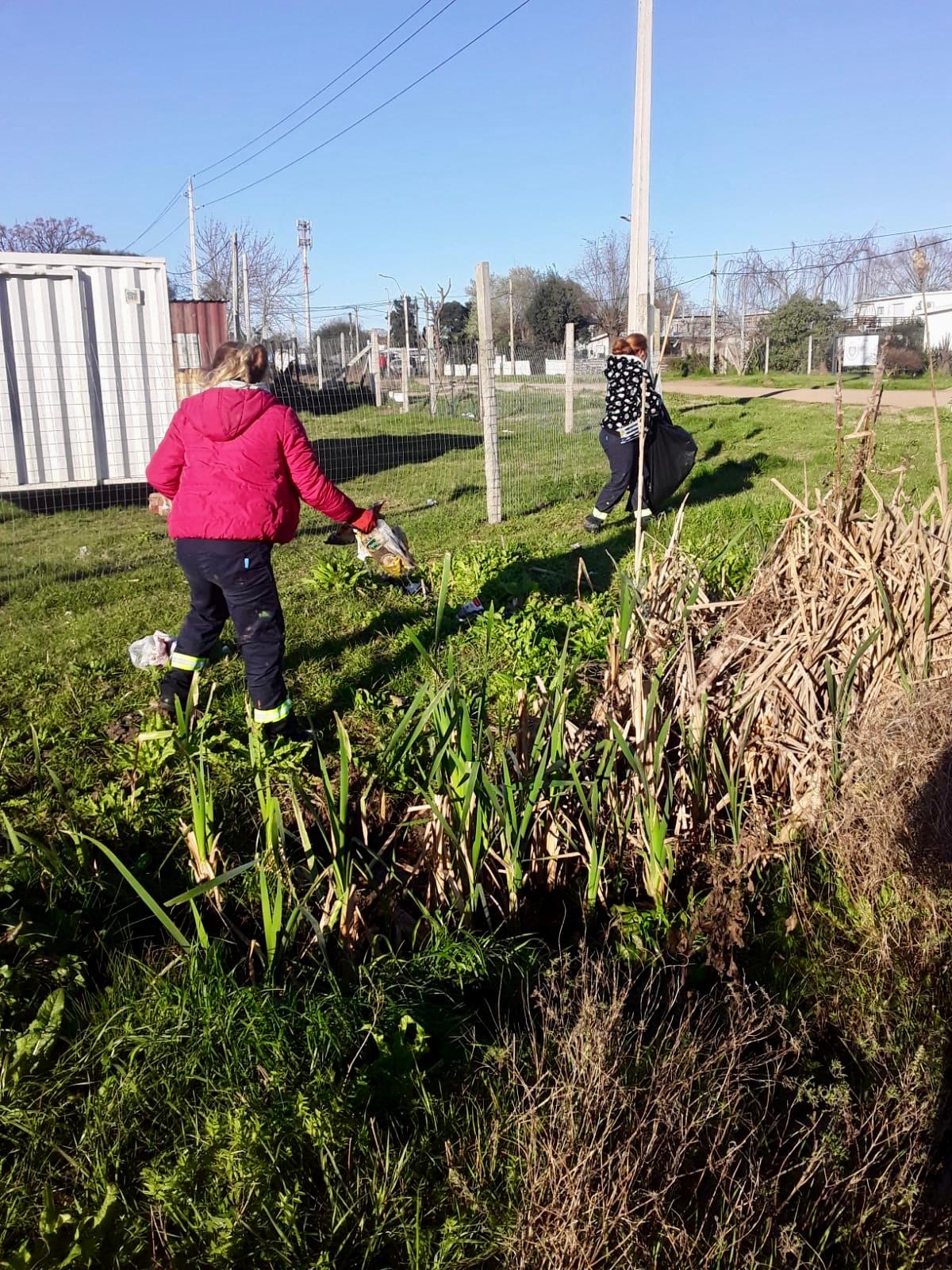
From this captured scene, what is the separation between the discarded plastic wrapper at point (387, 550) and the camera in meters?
5.00

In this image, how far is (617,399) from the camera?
8.14 meters

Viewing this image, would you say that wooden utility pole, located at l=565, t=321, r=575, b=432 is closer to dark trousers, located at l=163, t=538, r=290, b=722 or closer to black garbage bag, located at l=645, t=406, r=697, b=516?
black garbage bag, located at l=645, t=406, r=697, b=516

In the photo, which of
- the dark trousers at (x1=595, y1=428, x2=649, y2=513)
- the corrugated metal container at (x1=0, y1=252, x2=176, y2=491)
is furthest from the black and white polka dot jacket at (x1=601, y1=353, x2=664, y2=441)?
the corrugated metal container at (x1=0, y1=252, x2=176, y2=491)

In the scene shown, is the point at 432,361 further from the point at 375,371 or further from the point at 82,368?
the point at 82,368

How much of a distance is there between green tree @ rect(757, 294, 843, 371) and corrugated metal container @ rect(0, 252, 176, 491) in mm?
26260

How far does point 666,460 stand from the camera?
8.28 meters

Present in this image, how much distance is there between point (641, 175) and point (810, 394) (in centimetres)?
1374

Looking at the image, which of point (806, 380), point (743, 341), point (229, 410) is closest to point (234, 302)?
point (229, 410)

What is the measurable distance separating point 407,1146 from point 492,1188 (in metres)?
0.20

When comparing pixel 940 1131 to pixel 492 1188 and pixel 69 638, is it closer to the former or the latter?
pixel 492 1188

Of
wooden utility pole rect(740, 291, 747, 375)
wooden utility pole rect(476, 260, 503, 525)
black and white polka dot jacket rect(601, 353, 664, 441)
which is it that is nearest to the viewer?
black and white polka dot jacket rect(601, 353, 664, 441)

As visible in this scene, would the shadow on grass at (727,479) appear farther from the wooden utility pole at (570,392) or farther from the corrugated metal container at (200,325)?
the corrugated metal container at (200,325)

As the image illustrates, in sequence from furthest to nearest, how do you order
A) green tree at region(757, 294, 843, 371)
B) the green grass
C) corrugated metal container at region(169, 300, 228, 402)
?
green tree at region(757, 294, 843, 371) < the green grass < corrugated metal container at region(169, 300, 228, 402)

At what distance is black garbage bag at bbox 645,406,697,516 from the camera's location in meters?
8.26
